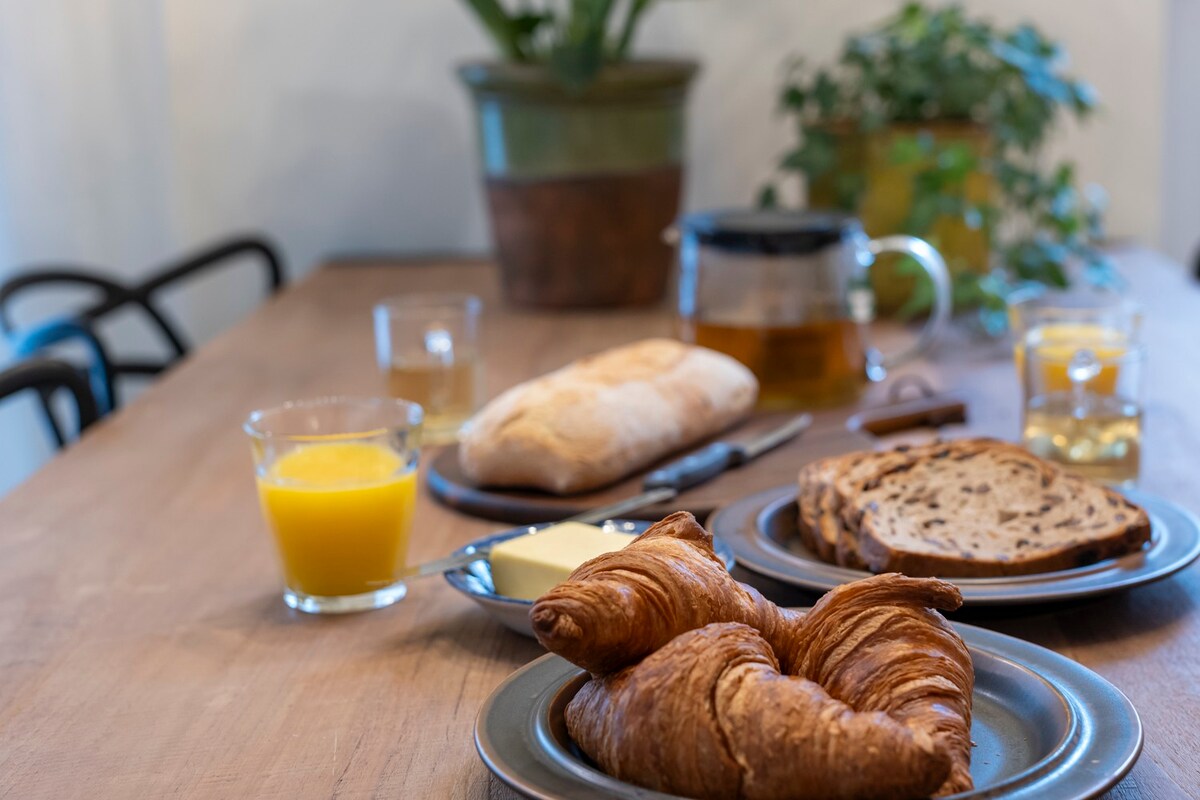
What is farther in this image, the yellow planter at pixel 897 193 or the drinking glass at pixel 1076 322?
the yellow planter at pixel 897 193

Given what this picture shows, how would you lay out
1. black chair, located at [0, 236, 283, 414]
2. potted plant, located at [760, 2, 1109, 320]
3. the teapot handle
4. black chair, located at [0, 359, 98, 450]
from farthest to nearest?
potted plant, located at [760, 2, 1109, 320] → black chair, located at [0, 236, 283, 414] → the teapot handle → black chair, located at [0, 359, 98, 450]

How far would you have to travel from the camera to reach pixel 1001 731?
655mm

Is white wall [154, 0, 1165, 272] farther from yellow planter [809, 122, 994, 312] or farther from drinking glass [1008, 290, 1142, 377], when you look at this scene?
drinking glass [1008, 290, 1142, 377]

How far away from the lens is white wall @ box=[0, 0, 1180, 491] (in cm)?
249

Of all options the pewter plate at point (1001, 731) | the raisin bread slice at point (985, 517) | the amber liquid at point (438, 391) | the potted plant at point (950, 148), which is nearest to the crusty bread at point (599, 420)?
the amber liquid at point (438, 391)

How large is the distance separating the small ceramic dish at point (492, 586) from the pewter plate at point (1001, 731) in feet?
0.49

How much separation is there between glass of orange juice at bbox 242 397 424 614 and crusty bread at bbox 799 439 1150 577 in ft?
0.97

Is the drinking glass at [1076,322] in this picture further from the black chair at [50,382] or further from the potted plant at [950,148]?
the black chair at [50,382]

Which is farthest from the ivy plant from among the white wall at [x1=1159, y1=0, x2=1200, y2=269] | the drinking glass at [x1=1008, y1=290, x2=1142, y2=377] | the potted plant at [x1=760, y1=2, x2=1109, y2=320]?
the white wall at [x1=1159, y1=0, x2=1200, y2=269]

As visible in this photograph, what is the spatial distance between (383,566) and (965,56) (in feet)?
4.35

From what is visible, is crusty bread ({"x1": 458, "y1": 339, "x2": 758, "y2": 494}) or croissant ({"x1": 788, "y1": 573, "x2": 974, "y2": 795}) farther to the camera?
crusty bread ({"x1": 458, "y1": 339, "x2": 758, "y2": 494})

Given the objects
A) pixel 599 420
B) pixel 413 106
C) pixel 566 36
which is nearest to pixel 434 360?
pixel 599 420

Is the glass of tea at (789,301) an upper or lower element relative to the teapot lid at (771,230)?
lower

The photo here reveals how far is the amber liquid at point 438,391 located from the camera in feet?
4.66
